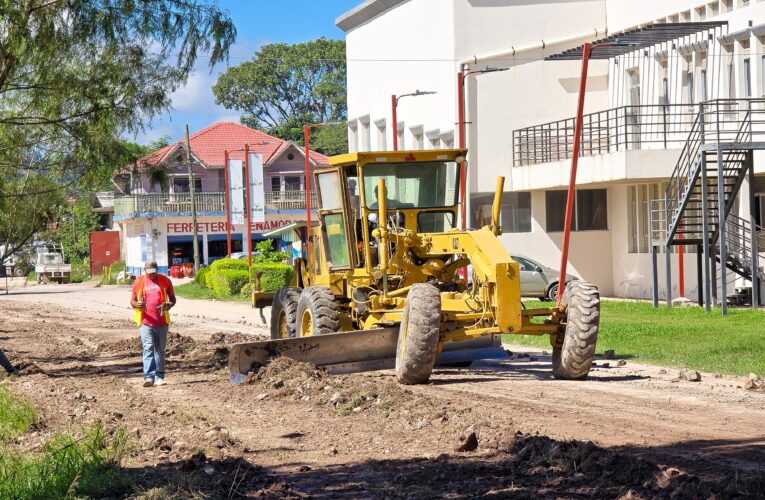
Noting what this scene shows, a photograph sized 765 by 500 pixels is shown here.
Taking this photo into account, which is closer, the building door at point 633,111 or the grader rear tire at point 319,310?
the grader rear tire at point 319,310

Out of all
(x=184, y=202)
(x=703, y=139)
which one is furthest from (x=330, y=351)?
(x=184, y=202)

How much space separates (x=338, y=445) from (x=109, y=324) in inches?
821

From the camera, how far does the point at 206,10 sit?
1720cm

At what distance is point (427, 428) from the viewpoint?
1124 cm

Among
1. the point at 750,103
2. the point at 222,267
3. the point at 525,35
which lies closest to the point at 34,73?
the point at 750,103

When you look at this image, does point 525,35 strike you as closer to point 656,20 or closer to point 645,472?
point 656,20

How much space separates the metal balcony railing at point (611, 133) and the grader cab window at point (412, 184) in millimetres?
14011

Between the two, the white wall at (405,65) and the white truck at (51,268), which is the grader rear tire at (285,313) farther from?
the white truck at (51,268)

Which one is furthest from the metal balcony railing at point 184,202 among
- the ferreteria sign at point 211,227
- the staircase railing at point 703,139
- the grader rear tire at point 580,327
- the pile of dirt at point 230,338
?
the grader rear tire at point 580,327

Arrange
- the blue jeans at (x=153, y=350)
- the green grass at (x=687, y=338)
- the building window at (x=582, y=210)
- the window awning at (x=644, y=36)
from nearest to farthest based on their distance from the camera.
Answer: the blue jeans at (x=153, y=350) → the green grass at (x=687, y=338) → the window awning at (x=644, y=36) → the building window at (x=582, y=210)

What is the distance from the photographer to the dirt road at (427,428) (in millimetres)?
8859

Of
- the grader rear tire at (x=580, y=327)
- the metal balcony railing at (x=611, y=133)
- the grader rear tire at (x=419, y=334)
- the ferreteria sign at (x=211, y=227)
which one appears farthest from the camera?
the ferreteria sign at (x=211, y=227)

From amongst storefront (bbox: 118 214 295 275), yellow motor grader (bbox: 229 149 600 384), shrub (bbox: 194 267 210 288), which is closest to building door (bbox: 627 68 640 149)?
yellow motor grader (bbox: 229 149 600 384)

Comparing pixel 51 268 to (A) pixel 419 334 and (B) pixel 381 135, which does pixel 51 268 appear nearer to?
(B) pixel 381 135
